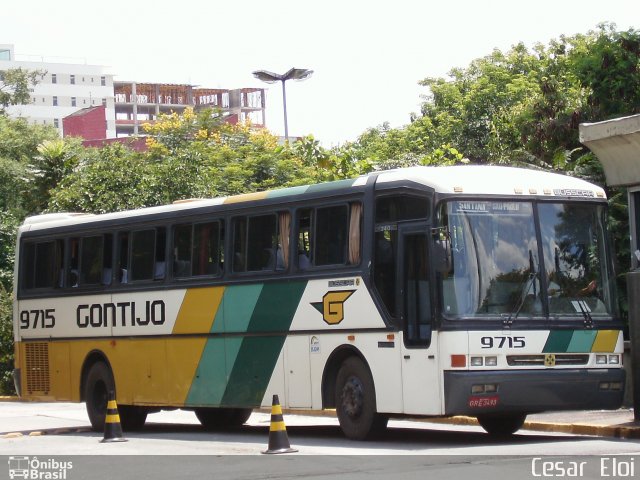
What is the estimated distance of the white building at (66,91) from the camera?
152 meters

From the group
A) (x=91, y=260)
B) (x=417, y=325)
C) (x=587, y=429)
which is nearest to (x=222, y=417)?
(x=91, y=260)

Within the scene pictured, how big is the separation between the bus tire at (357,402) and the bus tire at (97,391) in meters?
6.01

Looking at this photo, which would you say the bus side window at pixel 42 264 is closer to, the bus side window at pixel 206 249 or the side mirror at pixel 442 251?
the bus side window at pixel 206 249

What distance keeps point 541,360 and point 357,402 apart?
2.50m

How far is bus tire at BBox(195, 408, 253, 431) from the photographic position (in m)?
21.5

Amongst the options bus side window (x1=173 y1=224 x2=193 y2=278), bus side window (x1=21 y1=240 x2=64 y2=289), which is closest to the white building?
bus side window (x1=21 y1=240 x2=64 y2=289)

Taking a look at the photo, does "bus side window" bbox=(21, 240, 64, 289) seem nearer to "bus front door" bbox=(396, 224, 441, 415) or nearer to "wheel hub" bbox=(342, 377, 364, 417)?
"wheel hub" bbox=(342, 377, 364, 417)

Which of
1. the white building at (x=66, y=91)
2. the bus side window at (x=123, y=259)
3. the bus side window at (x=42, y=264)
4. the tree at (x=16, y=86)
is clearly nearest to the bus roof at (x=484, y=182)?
A: the bus side window at (x=123, y=259)

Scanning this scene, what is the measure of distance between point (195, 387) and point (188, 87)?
476 ft

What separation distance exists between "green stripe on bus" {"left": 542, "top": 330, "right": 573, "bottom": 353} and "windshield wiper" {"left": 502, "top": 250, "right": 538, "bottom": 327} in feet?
1.69

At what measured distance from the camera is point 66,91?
511 feet

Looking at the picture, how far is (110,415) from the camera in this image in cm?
1767

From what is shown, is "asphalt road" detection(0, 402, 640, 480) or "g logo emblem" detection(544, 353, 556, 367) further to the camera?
"g logo emblem" detection(544, 353, 556, 367)

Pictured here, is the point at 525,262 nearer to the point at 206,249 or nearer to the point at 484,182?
the point at 484,182
